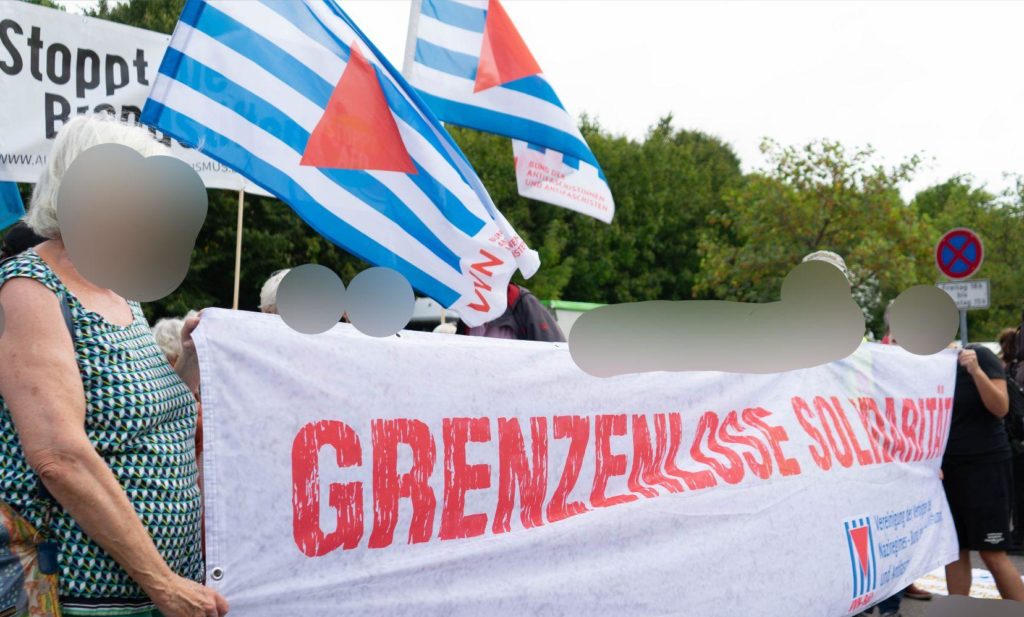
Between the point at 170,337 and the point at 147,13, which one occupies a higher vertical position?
the point at 147,13

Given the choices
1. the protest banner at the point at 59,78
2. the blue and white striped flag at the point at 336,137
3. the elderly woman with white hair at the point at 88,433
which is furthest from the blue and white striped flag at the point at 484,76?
the elderly woman with white hair at the point at 88,433

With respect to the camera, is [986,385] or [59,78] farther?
[59,78]

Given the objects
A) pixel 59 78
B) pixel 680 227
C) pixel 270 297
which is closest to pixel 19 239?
pixel 270 297

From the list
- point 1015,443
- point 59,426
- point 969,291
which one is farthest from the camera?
point 1015,443

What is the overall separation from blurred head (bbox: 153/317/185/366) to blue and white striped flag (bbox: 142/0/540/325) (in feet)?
1.91

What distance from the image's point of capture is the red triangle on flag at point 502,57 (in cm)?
418

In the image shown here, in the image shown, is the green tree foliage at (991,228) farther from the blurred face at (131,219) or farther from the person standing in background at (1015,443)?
the blurred face at (131,219)

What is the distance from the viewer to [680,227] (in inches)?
537

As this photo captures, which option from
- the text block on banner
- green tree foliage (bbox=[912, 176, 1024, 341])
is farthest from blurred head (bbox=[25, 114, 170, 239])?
green tree foliage (bbox=[912, 176, 1024, 341])

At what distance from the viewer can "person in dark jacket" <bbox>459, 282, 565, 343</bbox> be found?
3.46 meters

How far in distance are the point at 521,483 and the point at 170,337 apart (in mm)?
1286

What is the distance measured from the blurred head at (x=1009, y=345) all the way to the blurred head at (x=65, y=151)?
20.0 feet

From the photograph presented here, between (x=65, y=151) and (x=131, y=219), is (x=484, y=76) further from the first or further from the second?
(x=131, y=219)

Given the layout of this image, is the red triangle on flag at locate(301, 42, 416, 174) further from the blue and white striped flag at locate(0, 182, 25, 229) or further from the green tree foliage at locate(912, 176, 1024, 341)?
the green tree foliage at locate(912, 176, 1024, 341)
